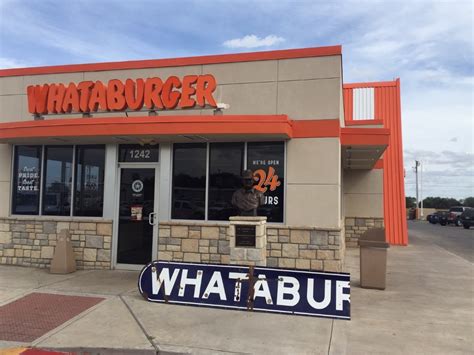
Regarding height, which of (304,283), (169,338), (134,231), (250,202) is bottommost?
(169,338)

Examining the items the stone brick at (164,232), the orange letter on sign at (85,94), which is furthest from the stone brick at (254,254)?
→ the orange letter on sign at (85,94)

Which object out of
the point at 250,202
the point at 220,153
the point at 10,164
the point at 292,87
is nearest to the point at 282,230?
the point at 250,202

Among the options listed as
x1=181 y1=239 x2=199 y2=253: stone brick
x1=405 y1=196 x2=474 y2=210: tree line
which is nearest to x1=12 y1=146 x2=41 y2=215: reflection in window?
x1=181 y1=239 x2=199 y2=253: stone brick

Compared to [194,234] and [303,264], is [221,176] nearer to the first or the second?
[194,234]

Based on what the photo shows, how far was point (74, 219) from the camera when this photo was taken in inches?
368

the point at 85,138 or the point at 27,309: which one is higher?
the point at 85,138

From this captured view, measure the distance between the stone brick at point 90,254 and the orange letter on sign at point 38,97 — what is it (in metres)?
3.28

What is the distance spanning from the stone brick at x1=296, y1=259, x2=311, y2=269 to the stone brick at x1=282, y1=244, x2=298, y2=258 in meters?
0.13

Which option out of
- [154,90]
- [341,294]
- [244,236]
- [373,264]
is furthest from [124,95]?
[373,264]

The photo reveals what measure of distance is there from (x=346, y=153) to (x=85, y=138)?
22.4 ft

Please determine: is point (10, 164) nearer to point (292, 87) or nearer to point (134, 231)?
point (134, 231)

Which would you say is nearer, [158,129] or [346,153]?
[158,129]

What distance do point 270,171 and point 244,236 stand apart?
84.6 inches

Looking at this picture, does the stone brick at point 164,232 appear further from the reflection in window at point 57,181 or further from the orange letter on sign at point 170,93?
the orange letter on sign at point 170,93
